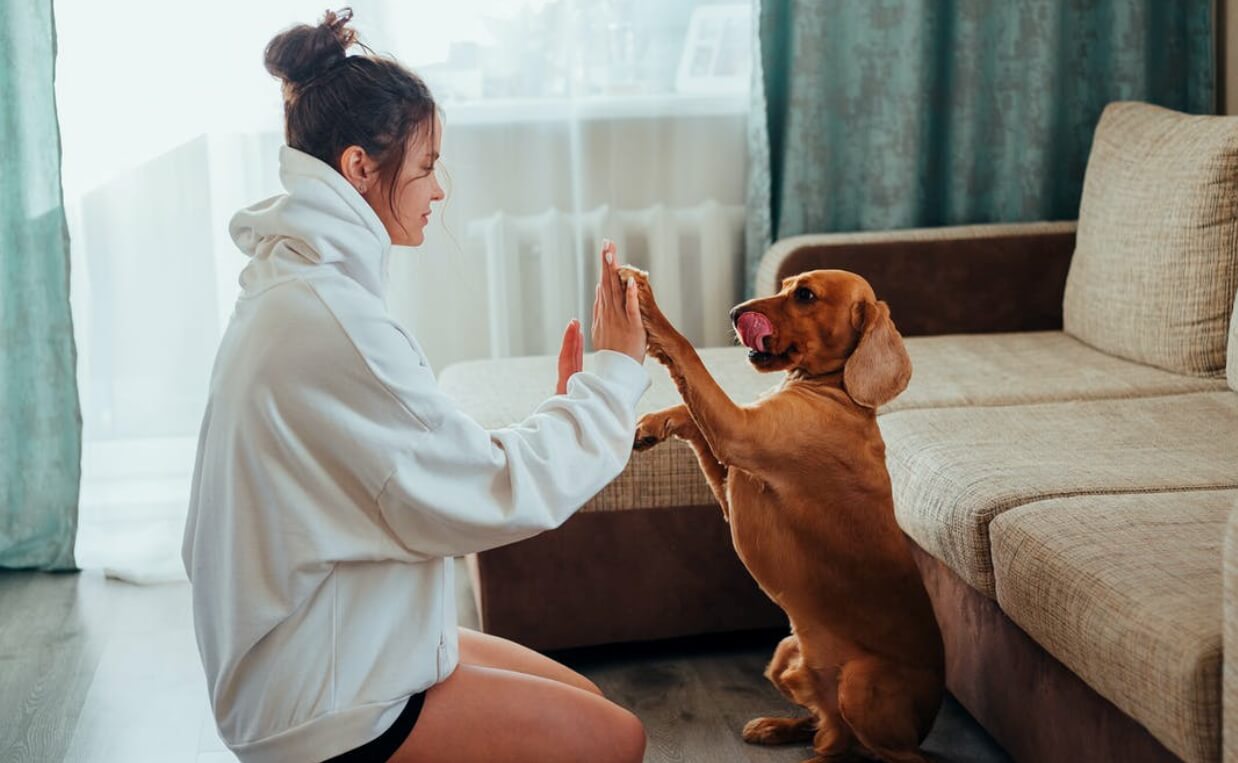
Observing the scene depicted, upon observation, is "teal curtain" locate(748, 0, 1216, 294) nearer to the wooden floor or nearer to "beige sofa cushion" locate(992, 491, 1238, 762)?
the wooden floor

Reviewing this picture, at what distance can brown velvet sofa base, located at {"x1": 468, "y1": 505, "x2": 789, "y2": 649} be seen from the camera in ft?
8.15

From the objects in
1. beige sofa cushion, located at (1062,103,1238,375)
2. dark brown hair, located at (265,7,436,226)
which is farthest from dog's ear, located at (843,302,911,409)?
beige sofa cushion, located at (1062,103,1238,375)

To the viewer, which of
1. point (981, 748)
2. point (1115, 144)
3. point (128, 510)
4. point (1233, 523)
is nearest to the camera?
point (1233, 523)

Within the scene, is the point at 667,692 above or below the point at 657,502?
below

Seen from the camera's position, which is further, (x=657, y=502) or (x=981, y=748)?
(x=657, y=502)

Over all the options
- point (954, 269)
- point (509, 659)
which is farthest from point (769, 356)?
point (954, 269)

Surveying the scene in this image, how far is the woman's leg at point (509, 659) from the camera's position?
1760 mm

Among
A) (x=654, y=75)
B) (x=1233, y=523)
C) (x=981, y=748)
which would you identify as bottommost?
(x=981, y=748)

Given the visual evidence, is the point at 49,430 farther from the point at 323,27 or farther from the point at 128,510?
the point at 323,27

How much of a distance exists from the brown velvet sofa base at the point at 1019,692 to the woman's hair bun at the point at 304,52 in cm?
120

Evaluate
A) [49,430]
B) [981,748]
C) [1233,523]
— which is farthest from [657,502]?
[49,430]

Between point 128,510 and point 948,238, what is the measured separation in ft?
6.62

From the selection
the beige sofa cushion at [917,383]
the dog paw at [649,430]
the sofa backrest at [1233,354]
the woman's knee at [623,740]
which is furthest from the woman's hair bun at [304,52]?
the sofa backrest at [1233,354]

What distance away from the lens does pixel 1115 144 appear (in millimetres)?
3021
